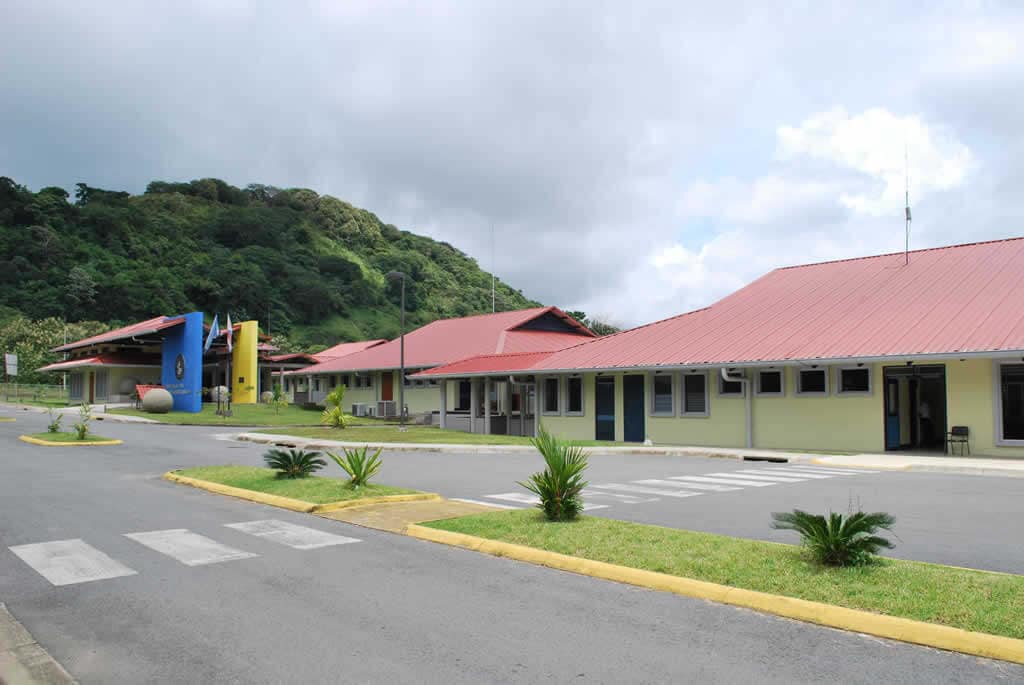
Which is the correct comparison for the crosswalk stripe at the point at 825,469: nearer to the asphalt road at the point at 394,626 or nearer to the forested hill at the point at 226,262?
the asphalt road at the point at 394,626

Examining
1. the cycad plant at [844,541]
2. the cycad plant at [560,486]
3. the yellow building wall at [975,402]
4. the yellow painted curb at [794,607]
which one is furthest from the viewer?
the yellow building wall at [975,402]

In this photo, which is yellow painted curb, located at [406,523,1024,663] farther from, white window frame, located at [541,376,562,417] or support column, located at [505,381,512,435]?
support column, located at [505,381,512,435]

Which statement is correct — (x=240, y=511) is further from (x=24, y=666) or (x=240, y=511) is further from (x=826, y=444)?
(x=826, y=444)

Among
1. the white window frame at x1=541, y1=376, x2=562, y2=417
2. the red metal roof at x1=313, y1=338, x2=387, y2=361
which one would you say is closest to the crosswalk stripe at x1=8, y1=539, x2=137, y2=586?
the white window frame at x1=541, y1=376, x2=562, y2=417

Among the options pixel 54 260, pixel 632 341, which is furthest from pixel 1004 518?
pixel 54 260

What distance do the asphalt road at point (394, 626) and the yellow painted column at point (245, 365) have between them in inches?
1999

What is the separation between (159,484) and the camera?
15570mm

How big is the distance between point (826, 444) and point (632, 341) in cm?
890

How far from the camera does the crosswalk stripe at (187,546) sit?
8.68 m

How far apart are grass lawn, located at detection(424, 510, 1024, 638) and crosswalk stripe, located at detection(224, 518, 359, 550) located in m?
1.54

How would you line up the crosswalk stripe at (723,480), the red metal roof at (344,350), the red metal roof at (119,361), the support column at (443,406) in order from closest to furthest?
the crosswalk stripe at (723,480)
the support column at (443,406)
the red metal roof at (119,361)
the red metal roof at (344,350)

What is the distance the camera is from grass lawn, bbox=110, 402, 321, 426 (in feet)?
137

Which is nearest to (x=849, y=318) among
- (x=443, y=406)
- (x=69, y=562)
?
(x=443, y=406)

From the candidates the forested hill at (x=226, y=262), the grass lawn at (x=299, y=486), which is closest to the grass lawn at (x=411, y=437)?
the grass lawn at (x=299, y=486)
